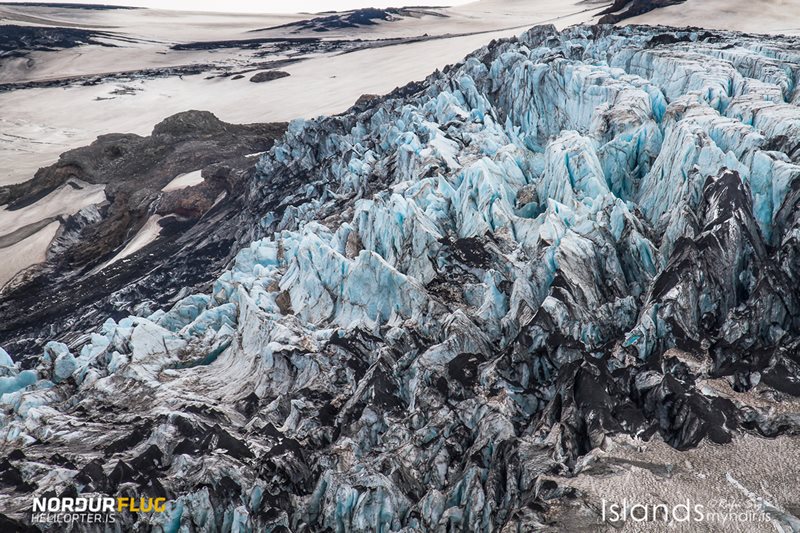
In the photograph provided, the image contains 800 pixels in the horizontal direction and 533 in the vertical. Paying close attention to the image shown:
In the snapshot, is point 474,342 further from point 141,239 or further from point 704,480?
point 141,239

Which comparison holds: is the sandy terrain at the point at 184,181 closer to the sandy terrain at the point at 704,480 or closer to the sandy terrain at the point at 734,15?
the sandy terrain at the point at 734,15

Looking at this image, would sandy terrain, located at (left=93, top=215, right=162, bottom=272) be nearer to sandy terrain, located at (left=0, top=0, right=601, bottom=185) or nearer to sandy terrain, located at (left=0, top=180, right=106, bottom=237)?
sandy terrain, located at (left=0, top=180, right=106, bottom=237)

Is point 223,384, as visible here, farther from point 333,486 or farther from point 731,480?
point 731,480

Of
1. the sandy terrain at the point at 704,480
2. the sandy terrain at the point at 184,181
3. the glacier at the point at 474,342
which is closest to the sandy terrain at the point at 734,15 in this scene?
the glacier at the point at 474,342

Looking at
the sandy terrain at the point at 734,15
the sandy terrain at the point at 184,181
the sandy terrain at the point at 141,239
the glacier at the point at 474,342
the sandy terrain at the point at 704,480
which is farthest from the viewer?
the sandy terrain at the point at 184,181

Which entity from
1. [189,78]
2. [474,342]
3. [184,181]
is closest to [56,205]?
[184,181]

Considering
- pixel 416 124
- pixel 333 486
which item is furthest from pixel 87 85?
pixel 333 486

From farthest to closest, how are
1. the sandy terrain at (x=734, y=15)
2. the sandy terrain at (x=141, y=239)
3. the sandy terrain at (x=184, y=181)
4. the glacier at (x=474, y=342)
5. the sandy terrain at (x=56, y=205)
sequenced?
the sandy terrain at (x=56, y=205) → the sandy terrain at (x=184, y=181) → the sandy terrain at (x=141, y=239) → the sandy terrain at (x=734, y=15) → the glacier at (x=474, y=342)

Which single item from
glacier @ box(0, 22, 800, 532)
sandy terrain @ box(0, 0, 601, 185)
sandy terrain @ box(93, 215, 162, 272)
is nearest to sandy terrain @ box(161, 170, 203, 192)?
sandy terrain @ box(93, 215, 162, 272)
